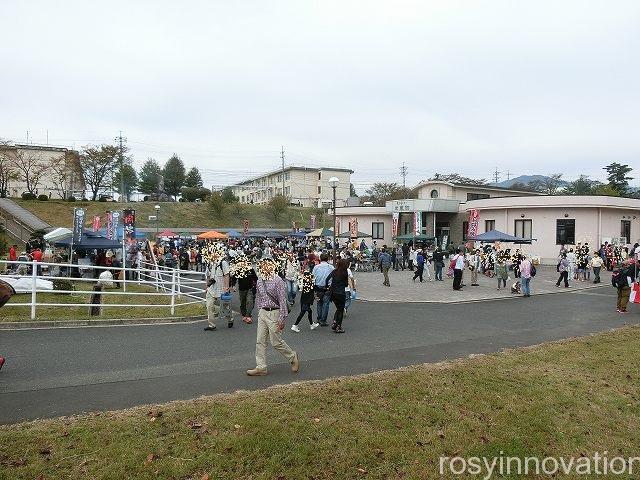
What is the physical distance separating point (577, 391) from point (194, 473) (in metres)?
5.26

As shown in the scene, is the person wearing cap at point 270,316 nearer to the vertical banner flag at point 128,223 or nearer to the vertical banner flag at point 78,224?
the vertical banner flag at point 128,223

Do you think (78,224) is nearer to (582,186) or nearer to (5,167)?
(5,167)

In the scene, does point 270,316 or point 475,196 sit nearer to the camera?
point 270,316

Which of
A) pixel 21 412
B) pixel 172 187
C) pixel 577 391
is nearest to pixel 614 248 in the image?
pixel 577 391

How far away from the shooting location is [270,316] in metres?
7.13

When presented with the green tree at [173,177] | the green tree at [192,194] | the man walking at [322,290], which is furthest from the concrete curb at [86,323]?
the green tree at [173,177]

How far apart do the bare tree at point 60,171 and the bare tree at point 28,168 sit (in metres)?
1.31

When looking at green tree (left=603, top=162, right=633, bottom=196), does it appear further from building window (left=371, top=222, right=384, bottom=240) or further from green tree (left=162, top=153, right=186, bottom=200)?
green tree (left=162, top=153, right=186, bottom=200)

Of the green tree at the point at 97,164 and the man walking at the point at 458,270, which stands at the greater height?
the green tree at the point at 97,164

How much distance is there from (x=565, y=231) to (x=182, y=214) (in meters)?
46.2

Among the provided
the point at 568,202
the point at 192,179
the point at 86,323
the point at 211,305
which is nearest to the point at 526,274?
the point at 211,305

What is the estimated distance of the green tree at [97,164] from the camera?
2457 inches

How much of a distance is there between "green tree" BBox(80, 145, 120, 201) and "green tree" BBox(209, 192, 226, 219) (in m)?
15.1

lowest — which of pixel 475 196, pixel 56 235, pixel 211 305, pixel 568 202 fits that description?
pixel 211 305
